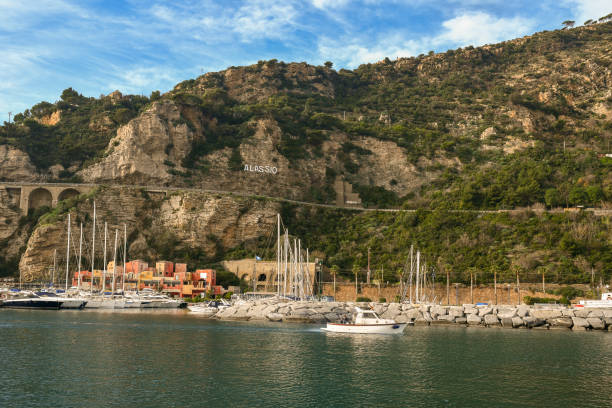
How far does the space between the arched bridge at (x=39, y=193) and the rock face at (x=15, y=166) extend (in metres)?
5.02

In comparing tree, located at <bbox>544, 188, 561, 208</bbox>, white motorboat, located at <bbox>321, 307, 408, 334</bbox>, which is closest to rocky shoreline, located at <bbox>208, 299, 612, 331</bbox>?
white motorboat, located at <bbox>321, 307, 408, 334</bbox>

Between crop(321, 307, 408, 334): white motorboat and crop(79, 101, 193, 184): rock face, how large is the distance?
214 ft

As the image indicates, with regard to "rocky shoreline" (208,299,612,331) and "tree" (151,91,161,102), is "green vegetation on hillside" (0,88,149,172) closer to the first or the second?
"tree" (151,91,161,102)

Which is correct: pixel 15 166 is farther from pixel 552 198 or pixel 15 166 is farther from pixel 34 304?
pixel 552 198

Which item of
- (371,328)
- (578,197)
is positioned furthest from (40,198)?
(578,197)

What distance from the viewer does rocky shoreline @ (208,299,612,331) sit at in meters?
51.7

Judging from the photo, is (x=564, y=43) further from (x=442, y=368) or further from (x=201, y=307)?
(x=442, y=368)

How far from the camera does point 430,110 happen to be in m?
146

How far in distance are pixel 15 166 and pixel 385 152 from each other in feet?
244

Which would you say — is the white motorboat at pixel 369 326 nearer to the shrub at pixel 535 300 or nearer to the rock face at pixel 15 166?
the shrub at pixel 535 300

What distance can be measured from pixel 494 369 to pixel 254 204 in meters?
70.3

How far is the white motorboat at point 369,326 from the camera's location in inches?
1736

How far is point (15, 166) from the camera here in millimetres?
99125

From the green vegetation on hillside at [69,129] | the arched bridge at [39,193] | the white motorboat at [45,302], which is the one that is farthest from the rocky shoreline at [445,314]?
the green vegetation on hillside at [69,129]
